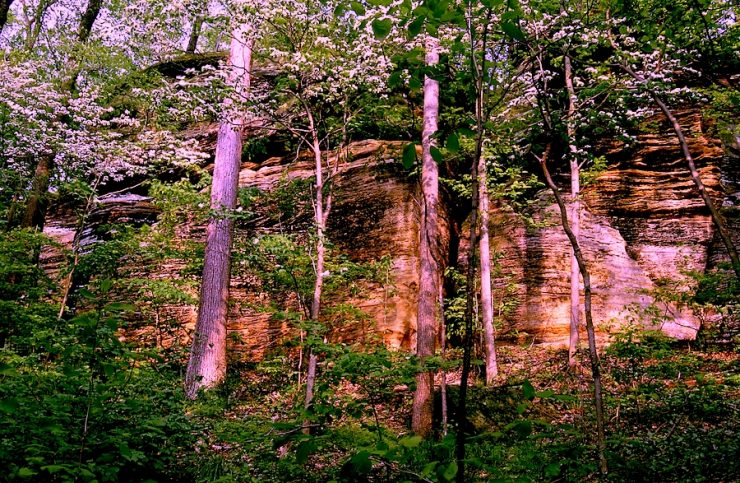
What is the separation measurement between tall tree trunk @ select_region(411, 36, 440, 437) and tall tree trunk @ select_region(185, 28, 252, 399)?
3.37 m

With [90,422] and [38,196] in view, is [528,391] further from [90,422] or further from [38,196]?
[38,196]

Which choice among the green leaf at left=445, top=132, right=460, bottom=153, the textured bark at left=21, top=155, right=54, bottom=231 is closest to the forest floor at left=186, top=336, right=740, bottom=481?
the green leaf at left=445, top=132, right=460, bottom=153

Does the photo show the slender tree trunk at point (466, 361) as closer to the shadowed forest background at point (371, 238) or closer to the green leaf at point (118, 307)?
the shadowed forest background at point (371, 238)

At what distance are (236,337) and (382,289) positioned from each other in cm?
361

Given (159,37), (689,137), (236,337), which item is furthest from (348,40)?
(689,137)

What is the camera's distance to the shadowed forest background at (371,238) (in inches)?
185

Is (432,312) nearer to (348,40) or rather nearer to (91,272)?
(348,40)

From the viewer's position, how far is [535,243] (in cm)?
1230

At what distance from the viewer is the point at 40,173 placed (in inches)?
448

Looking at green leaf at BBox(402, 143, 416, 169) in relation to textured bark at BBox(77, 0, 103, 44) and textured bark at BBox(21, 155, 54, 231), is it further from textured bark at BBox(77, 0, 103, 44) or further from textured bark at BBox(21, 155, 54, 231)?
textured bark at BBox(77, 0, 103, 44)

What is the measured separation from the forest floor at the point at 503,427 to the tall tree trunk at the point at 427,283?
0.42 metres

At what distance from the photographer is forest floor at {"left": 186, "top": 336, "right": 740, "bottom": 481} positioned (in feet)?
5.91

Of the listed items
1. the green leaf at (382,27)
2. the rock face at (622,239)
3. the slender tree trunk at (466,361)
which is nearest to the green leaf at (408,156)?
the green leaf at (382,27)

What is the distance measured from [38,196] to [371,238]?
8.47 metres
